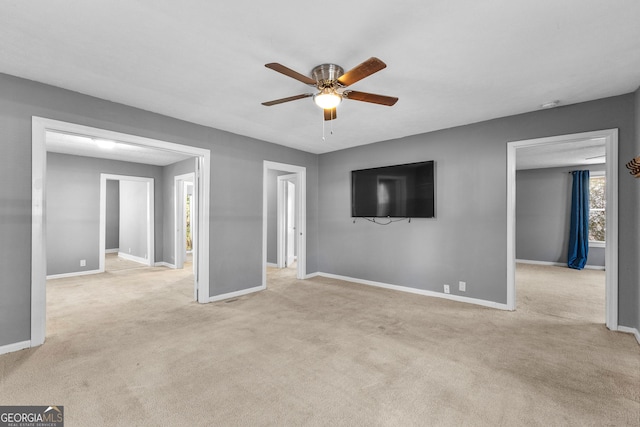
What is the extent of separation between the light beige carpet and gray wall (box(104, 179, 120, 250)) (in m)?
6.08

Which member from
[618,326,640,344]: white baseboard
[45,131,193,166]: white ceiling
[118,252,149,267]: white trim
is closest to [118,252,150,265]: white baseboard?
[118,252,149,267]: white trim

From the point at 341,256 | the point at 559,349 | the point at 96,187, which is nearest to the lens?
the point at 559,349

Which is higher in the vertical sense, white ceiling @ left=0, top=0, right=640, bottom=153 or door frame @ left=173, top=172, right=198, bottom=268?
white ceiling @ left=0, top=0, right=640, bottom=153

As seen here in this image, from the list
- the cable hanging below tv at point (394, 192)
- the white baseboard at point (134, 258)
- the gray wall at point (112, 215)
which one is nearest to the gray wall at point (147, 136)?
the cable hanging below tv at point (394, 192)

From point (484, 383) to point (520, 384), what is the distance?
0.84ft

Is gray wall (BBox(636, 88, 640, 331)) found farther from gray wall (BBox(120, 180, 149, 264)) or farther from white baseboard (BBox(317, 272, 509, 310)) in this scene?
gray wall (BBox(120, 180, 149, 264))

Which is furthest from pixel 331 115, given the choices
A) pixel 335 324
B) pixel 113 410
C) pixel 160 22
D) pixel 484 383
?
pixel 113 410

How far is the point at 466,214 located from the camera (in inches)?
161

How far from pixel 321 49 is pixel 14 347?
12.1 ft

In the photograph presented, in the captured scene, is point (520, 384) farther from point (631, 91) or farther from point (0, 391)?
point (0, 391)

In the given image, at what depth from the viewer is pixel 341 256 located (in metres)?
5.54

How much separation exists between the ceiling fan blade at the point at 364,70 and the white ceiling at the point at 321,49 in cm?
23

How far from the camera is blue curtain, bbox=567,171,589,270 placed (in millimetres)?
6723

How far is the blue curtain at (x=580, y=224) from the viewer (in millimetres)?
6723
